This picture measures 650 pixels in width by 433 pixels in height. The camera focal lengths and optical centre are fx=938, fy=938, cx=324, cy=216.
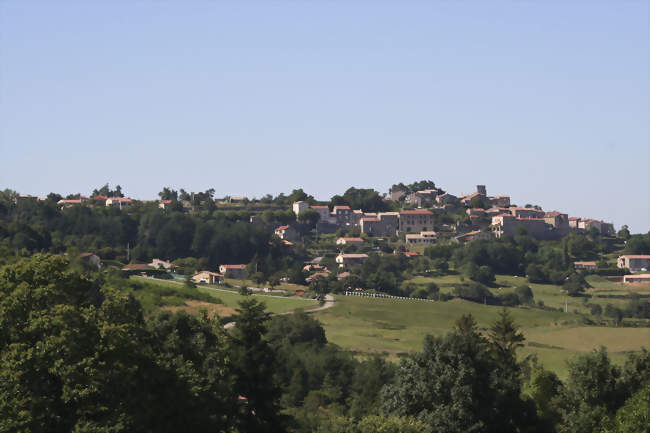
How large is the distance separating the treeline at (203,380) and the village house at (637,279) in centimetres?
10322

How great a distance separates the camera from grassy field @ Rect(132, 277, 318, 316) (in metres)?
98.1

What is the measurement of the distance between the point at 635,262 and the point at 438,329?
80500mm

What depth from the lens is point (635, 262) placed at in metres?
165

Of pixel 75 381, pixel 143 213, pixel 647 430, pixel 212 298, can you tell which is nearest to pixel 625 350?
pixel 212 298

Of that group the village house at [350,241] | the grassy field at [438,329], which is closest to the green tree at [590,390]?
the grassy field at [438,329]

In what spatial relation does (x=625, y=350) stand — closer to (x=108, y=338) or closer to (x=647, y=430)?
(x=647, y=430)

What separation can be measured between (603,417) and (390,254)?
429ft

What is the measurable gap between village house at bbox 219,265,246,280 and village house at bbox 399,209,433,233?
2201 inches

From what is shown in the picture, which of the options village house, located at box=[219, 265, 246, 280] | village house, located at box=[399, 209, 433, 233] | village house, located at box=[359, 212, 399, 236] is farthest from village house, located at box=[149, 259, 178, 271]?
village house, located at box=[399, 209, 433, 233]

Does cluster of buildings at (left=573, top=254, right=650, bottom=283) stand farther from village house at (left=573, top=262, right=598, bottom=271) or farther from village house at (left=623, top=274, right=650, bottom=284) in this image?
village house at (left=623, top=274, right=650, bottom=284)

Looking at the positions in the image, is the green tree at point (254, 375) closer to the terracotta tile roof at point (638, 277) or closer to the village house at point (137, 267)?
the village house at point (137, 267)

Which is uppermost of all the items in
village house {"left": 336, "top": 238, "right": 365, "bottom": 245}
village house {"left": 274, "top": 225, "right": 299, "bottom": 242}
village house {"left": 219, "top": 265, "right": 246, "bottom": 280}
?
village house {"left": 274, "top": 225, "right": 299, "bottom": 242}

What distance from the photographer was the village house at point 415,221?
641 ft

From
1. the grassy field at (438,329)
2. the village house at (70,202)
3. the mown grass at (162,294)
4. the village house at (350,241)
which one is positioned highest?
the village house at (70,202)
